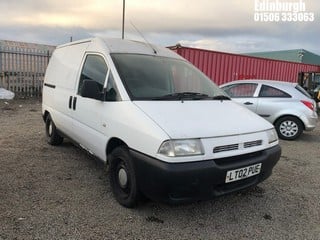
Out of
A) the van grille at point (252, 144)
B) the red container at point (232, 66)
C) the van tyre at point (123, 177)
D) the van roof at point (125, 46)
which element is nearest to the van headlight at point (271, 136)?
the van grille at point (252, 144)

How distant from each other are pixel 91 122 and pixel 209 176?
1.88 metres

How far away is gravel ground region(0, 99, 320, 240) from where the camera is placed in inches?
132

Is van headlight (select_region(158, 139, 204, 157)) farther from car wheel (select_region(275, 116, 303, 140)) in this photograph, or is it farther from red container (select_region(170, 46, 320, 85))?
red container (select_region(170, 46, 320, 85))

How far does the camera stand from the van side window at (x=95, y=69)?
4.37 metres

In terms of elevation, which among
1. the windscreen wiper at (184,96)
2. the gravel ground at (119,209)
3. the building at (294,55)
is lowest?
the gravel ground at (119,209)

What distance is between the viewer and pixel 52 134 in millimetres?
6398

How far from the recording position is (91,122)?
446 centimetres

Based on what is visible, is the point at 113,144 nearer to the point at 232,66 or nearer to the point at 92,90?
the point at 92,90

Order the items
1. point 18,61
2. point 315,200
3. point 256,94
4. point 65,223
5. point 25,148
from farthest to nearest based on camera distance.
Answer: point 18,61 → point 256,94 → point 25,148 → point 315,200 → point 65,223

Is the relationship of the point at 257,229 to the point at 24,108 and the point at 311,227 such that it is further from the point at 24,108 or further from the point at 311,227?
the point at 24,108

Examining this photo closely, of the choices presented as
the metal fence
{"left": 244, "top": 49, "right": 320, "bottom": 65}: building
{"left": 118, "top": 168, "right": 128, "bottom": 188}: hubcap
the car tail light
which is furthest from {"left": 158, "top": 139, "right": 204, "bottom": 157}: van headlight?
{"left": 244, "top": 49, "right": 320, "bottom": 65}: building

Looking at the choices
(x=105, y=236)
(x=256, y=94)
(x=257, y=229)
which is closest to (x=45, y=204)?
(x=105, y=236)

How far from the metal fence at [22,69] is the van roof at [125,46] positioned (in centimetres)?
1116

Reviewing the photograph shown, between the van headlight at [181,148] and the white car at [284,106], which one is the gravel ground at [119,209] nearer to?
the van headlight at [181,148]
